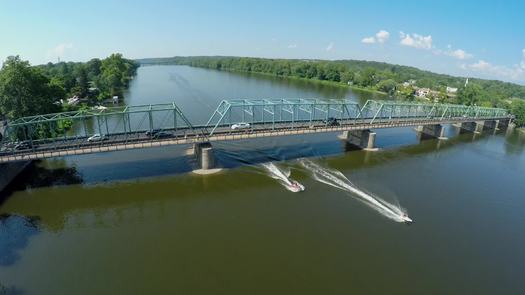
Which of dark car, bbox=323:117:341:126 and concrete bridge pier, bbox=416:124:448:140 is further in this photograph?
concrete bridge pier, bbox=416:124:448:140

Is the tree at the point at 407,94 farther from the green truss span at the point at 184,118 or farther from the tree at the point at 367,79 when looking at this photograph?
the green truss span at the point at 184,118

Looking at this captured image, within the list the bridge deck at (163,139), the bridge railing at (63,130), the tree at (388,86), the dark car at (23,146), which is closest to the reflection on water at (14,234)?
the bridge deck at (163,139)

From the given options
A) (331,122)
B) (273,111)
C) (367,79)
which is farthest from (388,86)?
(273,111)

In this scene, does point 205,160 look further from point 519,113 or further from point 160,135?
point 519,113

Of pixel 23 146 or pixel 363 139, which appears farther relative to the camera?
pixel 363 139

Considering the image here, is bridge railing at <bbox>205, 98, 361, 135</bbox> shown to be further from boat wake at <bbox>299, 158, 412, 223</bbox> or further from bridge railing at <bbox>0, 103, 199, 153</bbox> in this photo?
boat wake at <bbox>299, 158, 412, 223</bbox>

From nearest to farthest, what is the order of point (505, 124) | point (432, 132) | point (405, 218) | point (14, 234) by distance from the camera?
point (14, 234) → point (405, 218) → point (432, 132) → point (505, 124)

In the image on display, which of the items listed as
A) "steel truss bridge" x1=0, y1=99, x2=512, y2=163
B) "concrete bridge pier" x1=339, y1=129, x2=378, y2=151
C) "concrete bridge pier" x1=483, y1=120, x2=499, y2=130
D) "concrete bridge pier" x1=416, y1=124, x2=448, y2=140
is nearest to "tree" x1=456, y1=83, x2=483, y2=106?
"concrete bridge pier" x1=483, y1=120, x2=499, y2=130
